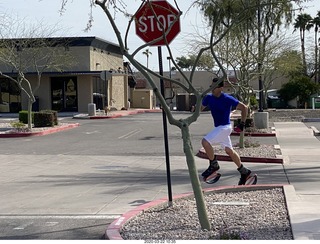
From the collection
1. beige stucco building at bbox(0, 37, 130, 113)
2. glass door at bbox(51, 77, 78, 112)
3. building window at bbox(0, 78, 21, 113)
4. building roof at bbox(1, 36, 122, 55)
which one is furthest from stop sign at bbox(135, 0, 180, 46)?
building window at bbox(0, 78, 21, 113)

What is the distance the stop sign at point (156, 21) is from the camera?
8.12 meters

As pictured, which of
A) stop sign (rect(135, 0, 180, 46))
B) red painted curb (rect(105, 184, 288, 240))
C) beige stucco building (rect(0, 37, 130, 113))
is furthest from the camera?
beige stucco building (rect(0, 37, 130, 113))

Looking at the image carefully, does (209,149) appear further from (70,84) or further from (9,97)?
(9,97)

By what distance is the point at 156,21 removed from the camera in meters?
8.20

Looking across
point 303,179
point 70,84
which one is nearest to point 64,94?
point 70,84

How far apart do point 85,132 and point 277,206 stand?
1985 cm

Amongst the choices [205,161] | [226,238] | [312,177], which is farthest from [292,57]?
[226,238]

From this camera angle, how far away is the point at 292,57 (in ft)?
96.4

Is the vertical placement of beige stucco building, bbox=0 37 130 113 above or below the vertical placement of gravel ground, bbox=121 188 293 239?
above

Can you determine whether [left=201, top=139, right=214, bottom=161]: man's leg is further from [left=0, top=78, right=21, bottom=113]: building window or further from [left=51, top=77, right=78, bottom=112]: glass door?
[left=0, top=78, right=21, bottom=113]: building window

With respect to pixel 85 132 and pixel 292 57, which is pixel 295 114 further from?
pixel 85 132

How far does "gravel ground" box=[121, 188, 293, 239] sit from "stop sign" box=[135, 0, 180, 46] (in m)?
2.27

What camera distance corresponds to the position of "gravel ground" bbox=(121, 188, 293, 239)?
692cm

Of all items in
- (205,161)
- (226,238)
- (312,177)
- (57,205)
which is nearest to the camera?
(226,238)
